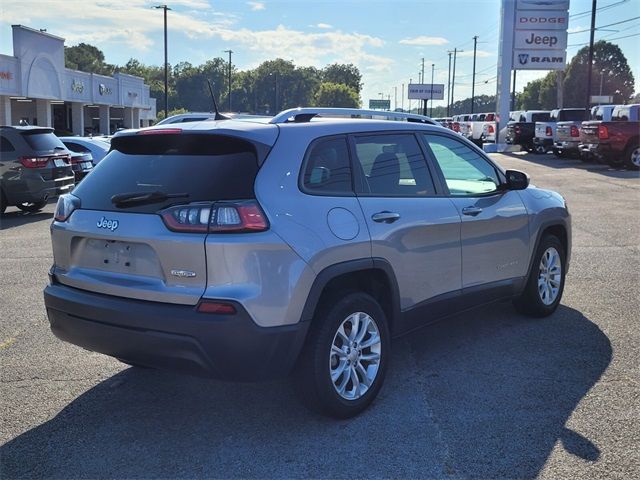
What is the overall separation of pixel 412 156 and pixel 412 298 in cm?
102

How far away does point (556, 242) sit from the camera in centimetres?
611

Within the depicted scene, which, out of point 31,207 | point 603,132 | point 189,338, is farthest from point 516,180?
point 603,132

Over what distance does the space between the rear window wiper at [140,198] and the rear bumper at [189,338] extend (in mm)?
542

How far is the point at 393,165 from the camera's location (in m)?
4.50

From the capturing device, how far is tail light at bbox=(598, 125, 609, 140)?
2170 cm

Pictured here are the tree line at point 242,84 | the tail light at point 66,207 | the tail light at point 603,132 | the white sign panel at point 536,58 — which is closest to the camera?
the tail light at point 66,207

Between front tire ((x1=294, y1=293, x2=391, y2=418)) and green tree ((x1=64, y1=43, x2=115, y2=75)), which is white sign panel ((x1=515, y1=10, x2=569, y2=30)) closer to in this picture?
front tire ((x1=294, y1=293, x2=391, y2=418))

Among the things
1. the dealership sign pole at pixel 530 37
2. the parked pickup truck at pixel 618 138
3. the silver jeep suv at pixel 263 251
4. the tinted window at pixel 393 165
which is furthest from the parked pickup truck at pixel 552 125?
the silver jeep suv at pixel 263 251

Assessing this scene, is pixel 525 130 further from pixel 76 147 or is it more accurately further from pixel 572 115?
pixel 76 147

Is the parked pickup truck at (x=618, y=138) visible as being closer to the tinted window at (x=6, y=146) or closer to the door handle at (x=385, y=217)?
the tinted window at (x=6, y=146)

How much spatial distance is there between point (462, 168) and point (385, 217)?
1412 millimetres

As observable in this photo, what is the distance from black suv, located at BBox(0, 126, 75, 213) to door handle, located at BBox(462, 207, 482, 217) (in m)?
10.1

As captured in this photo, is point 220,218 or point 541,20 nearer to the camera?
point 220,218

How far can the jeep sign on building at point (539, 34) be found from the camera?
34.9 metres
